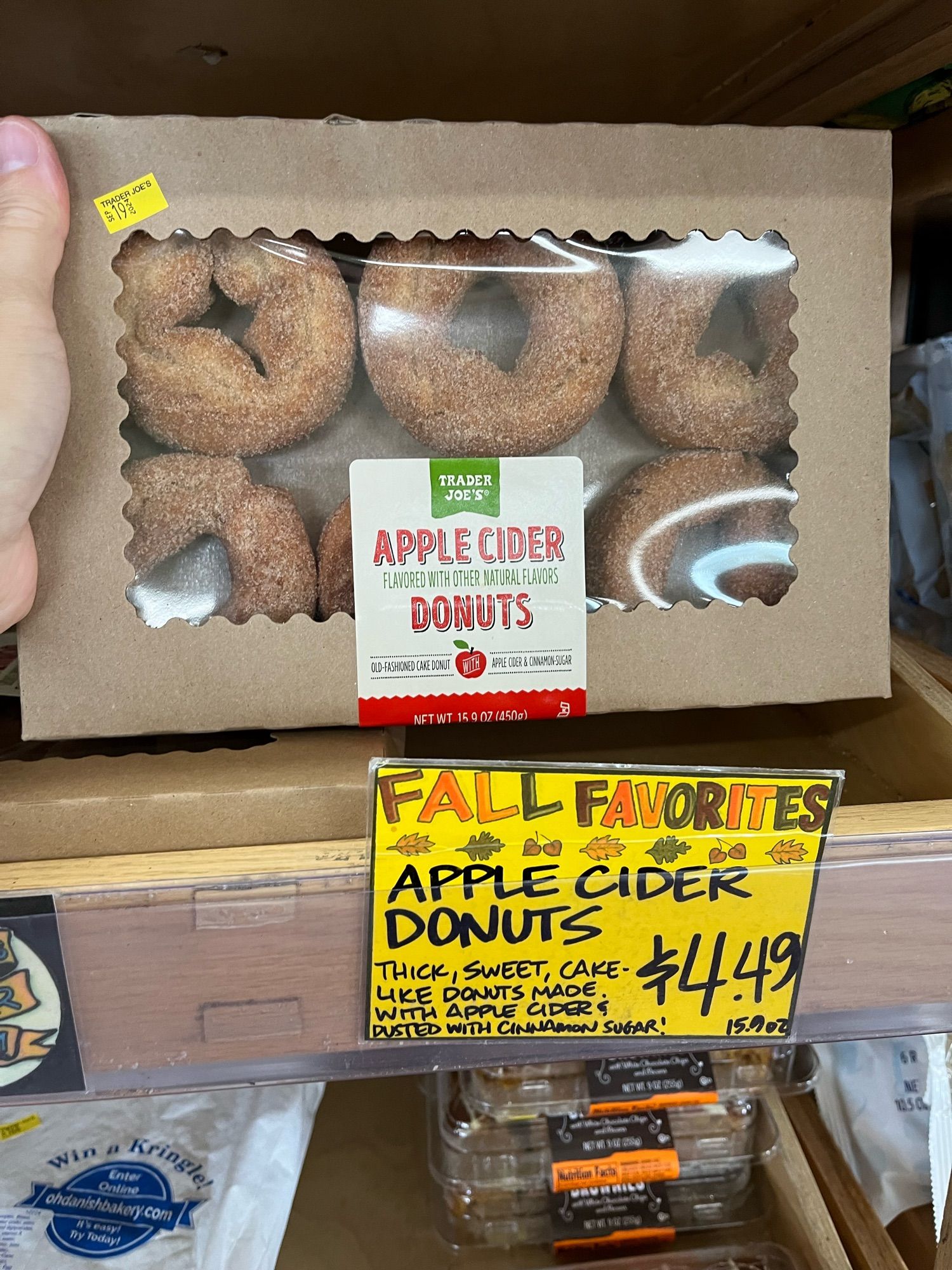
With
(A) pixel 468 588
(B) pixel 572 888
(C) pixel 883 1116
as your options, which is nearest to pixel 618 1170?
(C) pixel 883 1116

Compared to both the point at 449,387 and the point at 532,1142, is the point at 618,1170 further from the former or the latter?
the point at 449,387

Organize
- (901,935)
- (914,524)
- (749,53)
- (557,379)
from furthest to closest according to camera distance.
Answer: (914,524) < (749,53) < (557,379) < (901,935)

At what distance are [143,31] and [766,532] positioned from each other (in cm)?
65

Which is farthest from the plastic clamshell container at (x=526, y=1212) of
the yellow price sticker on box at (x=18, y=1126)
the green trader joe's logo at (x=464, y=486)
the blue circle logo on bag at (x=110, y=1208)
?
the green trader joe's logo at (x=464, y=486)

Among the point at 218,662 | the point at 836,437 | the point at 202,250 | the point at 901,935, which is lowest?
the point at 901,935

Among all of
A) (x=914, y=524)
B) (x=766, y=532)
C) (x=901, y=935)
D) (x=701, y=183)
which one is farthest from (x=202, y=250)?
(x=914, y=524)

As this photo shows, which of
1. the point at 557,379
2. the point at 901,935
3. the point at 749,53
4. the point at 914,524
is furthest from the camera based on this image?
the point at 914,524

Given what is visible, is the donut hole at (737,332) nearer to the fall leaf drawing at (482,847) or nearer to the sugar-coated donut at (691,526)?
the sugar-coated donut at (691,526)

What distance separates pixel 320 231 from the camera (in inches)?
25.0

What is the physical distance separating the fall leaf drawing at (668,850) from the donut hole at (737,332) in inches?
15.0

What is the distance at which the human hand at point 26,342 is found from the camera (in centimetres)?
58

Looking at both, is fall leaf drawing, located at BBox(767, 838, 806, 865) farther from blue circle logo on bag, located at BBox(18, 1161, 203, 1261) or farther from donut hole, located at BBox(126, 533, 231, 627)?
blue circle logo on bag, located at BBox(18, 1161, 203, 1261)

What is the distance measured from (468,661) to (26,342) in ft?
1.18

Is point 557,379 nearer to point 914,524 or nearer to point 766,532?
point 766,532
